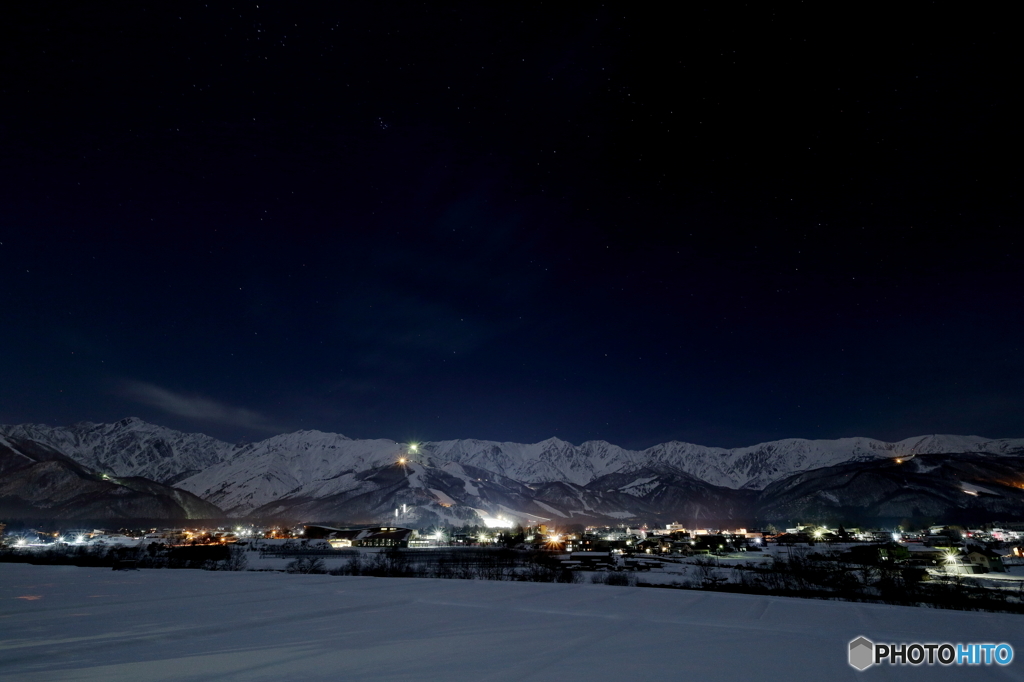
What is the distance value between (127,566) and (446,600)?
91.7 ft

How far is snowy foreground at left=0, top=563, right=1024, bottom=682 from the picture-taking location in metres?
8.95

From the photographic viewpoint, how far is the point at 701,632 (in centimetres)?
1279

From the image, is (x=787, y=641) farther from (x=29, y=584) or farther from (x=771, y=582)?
(x=29, y=584)

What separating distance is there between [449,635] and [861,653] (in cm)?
873

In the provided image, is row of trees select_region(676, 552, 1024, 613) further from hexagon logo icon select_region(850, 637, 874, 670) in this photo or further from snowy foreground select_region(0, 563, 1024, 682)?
hexagon logo icon select_region(850, 637, 874, 670)

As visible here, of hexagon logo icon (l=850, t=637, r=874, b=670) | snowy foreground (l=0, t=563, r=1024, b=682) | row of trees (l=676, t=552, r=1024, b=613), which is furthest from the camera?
row of trees (l=676, t=552, r=1024, b=613)

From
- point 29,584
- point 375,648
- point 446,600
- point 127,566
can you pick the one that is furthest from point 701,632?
point 127,566

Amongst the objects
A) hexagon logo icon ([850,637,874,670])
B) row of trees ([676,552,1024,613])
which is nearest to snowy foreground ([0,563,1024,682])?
hexagon logo icon ([850,637,874,670])

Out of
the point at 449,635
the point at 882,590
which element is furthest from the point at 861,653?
the point at 882,590

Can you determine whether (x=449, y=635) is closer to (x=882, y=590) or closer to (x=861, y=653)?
(x=861, y=653)

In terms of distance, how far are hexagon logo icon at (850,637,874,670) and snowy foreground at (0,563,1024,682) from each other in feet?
0.84

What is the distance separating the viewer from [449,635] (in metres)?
12.1

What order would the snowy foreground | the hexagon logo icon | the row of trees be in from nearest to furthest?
1. the snowy foreground
2. the hexagon logo icon
3. the row of trees

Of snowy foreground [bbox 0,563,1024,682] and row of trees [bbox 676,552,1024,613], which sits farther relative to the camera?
row of trees [bbox 676,552,1024,613]
